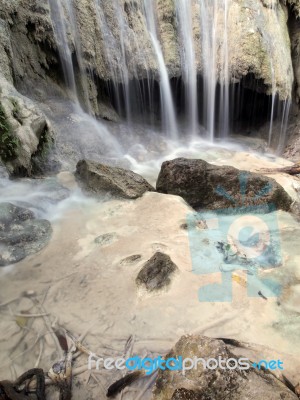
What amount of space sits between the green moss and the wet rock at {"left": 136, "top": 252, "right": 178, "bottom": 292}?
3.62 m

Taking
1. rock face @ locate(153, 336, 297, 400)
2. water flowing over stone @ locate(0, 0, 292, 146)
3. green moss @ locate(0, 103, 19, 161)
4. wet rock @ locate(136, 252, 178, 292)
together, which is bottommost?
wet rock @ locate(136, 252, 178, 292)

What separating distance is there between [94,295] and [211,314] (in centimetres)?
101

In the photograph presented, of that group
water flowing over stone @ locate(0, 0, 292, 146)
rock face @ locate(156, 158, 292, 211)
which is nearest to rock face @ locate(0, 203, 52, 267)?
rock face @ locate(156, 158, 292, 211)

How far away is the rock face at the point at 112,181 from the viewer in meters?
4.81

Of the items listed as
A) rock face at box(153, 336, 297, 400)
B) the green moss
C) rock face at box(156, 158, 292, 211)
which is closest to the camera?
rock face at box(153, 336, 297, 400)

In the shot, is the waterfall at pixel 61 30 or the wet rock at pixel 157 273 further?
the waterfall at pixel 61 30

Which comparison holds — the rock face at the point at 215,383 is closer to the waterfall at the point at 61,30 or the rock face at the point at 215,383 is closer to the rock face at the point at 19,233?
the rock face at the point at 19,233

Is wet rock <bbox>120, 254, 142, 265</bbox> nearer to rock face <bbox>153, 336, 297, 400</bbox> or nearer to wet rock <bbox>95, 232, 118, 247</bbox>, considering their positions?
wet rock <bbox>95, 232, 118, 247</bbox>

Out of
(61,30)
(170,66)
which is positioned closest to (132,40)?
(170,66)

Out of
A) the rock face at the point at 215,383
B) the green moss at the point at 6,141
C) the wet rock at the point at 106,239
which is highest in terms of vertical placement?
the green moss at the point at 6,141

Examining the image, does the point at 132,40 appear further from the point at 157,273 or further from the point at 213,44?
the point at 157,273

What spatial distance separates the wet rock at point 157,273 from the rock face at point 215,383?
889 mm

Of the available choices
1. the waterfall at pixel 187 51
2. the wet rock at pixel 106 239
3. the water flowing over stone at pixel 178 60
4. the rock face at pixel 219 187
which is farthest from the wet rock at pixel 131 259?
the waterfall at pixel 187 51

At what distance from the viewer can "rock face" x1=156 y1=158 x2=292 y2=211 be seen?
4801mm
